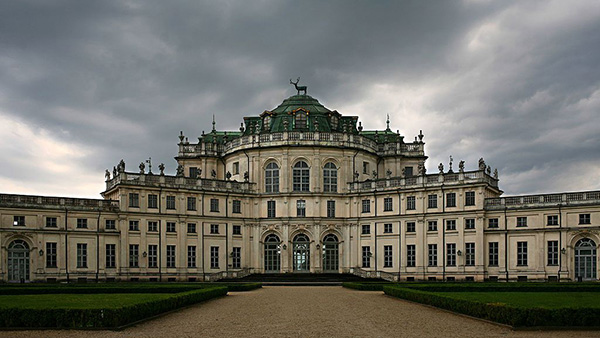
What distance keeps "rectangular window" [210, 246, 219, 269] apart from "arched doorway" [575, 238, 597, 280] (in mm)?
37876

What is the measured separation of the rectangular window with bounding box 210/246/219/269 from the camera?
76188 millimetres

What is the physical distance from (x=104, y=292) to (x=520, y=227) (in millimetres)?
42375

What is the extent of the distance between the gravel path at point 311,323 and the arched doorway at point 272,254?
127 ft

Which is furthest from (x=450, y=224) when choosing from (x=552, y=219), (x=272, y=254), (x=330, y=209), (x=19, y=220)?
(x=19, y=220)

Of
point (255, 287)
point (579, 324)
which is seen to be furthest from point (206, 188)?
point (579, 324)

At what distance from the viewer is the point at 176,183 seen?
A: 74500mm

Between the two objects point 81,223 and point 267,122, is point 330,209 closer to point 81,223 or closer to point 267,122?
point 267,122

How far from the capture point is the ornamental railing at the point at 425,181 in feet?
233

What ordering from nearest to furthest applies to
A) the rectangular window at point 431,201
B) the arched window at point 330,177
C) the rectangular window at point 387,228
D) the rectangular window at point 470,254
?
the rectangular window at point 470,254, the rectangular window at point 431,201, the rectangular window at point 387,228, the arched window at point 330,177

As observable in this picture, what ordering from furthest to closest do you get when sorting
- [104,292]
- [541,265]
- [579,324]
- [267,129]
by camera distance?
[267,129] → [541,265] → [104,292] → [579,324]

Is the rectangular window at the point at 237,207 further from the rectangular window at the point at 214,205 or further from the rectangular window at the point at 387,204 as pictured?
the rectangular window at the point at 387,204

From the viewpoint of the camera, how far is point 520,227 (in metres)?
68.0

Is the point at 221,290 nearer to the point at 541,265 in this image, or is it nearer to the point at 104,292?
the point at 104,292

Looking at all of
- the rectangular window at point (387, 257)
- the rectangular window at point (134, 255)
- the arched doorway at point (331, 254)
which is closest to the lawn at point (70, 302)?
the rectangular window at point (134, 255)
